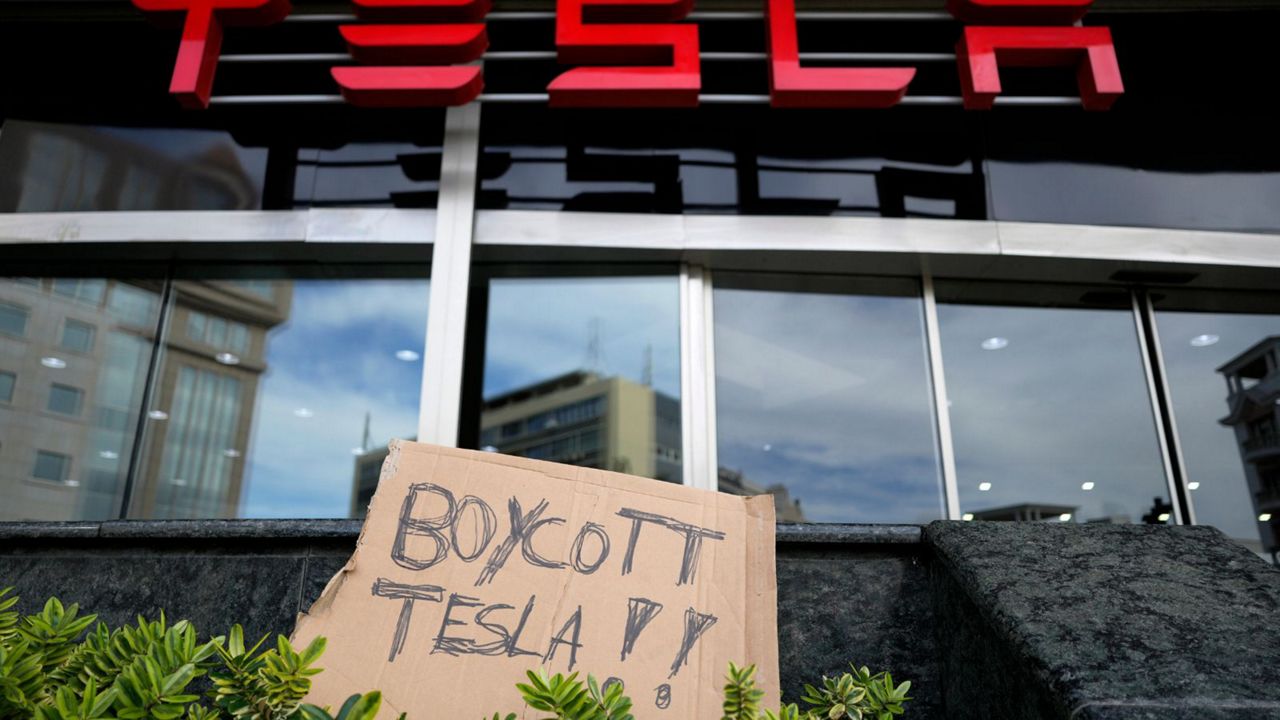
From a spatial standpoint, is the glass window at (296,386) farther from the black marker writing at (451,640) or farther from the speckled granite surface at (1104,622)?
the speckled granite surface at (1104,622)

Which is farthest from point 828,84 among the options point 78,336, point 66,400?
point 66,400

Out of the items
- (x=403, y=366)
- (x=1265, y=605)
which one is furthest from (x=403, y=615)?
(x=403, y=366)

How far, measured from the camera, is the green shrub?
1385 millimetres

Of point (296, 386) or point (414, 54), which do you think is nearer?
point (414, 54)

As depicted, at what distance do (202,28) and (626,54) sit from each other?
239cm

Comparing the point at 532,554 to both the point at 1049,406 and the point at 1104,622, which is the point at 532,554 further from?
the point at 1049,406

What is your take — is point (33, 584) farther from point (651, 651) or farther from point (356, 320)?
point (356, 320)

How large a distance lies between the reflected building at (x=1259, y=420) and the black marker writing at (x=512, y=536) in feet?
16.4

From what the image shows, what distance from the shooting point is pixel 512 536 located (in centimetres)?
211

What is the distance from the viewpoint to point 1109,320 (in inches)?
218

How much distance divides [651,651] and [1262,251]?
5151mm

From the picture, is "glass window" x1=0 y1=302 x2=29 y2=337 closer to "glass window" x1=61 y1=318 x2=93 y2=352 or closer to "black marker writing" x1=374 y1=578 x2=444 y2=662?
"glass window" x1=61 y1=318 x2=93 y2=352

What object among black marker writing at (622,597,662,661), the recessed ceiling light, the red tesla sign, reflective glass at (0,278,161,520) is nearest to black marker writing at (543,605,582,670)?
black marker writing at (622,597,662,661)

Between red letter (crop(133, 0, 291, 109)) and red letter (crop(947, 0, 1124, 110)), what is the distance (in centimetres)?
395
